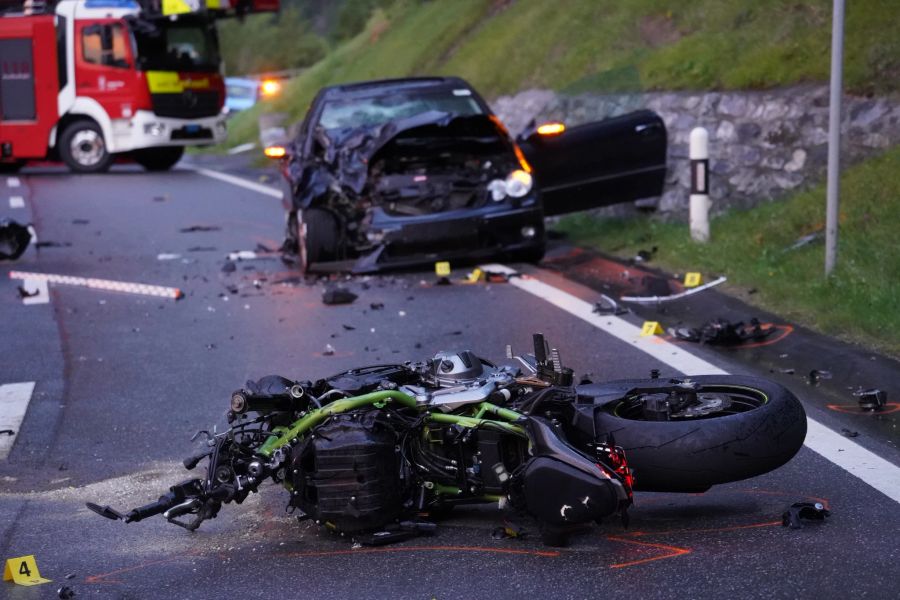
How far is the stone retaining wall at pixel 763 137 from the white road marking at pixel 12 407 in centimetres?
690

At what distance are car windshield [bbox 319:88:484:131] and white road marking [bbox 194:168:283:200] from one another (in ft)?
22.4

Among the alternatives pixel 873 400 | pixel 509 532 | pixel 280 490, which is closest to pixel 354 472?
pixel 509 532

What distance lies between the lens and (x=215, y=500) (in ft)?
18.1

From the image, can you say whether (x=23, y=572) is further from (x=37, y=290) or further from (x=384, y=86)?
(x=384, y=86)

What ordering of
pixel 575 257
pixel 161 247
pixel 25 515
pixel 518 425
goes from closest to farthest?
pixel 518 425 → pixel 25 515 → pixel 575 257 → pixel 161 247

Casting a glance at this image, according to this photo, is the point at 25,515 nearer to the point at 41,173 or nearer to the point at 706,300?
the point at 706,300

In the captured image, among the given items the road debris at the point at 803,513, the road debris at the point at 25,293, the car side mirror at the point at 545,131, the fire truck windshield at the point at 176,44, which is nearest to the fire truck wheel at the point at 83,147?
the fire truck windshield at the point at 176,44

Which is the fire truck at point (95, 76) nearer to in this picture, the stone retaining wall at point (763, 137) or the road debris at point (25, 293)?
the stone retaining wall at point (763, 137)

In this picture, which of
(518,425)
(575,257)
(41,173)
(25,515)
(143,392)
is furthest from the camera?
(41,173)

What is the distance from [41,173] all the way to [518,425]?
23.4 metres

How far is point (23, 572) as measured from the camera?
17.1 feet

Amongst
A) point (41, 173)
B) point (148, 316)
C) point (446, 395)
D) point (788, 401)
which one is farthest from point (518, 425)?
point (41, 173)

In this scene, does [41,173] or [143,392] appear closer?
[143,392]

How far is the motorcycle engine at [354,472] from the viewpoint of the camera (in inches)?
207
